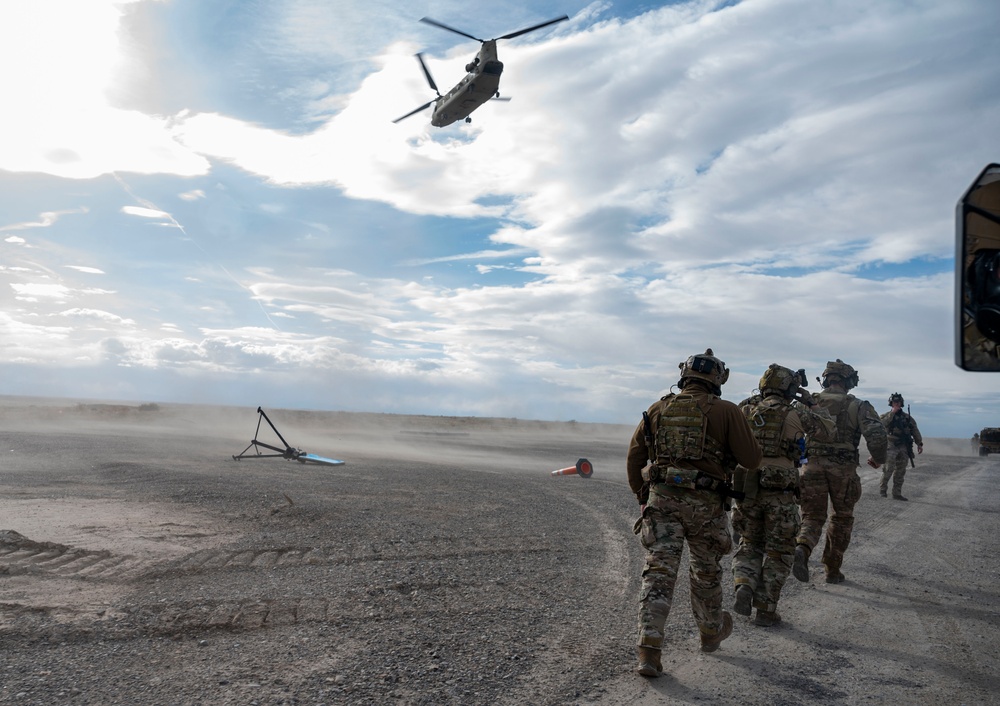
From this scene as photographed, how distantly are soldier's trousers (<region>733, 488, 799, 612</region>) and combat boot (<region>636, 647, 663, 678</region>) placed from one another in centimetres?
179

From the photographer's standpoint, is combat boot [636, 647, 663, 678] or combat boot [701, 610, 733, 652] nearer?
combat boot [636, 647, 663, 678]

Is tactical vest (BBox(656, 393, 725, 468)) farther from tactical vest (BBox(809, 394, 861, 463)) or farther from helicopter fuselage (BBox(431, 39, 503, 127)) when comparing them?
helicopter fuselage (BBox(431, 39, 503, 127))

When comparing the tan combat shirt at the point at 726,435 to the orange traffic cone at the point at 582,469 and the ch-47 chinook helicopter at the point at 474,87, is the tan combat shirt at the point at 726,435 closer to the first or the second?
the orange traffic cone at the point at 582,469

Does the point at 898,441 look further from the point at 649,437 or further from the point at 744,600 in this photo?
the point at 649,437

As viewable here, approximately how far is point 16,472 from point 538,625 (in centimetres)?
1711

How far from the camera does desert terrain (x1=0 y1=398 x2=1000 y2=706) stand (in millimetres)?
4887

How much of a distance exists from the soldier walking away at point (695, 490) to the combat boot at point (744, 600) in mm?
1023

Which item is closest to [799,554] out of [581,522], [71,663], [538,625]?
[538,625]

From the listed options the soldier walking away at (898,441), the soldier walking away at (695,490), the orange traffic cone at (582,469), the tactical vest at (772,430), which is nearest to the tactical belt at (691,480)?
the soldier walking away at (695,490)

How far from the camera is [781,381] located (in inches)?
276

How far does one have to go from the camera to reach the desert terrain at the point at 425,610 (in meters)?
4.89

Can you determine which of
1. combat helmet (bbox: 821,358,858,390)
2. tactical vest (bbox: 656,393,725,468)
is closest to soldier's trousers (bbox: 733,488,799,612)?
tactical vest (bbox: 656,393,725,468)

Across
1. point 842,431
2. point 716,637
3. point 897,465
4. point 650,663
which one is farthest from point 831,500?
point 897,465

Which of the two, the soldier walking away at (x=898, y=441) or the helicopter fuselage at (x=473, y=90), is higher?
the helicopter fuselage at (x=473, y=90)
